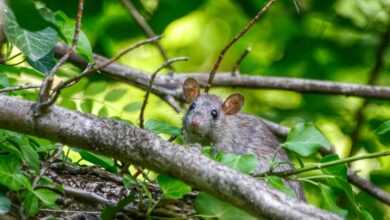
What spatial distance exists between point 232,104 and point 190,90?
402mm

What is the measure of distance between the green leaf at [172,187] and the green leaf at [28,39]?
0.90 m

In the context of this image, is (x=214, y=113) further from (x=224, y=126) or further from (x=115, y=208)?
(x=115, y=208)

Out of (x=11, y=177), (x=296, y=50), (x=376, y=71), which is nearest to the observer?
(x=11, y=177)

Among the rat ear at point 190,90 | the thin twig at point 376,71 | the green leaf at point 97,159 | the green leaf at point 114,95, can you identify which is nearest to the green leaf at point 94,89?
the green leaf at point 114,95

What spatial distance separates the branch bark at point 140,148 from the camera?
3.30m

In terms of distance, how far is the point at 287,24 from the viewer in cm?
831

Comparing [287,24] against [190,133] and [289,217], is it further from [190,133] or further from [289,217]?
[289,217]

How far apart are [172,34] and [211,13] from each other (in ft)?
1.39

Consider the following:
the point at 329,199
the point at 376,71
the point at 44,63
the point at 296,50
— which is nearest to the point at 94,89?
the point at 44,63

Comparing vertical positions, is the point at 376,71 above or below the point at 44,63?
above

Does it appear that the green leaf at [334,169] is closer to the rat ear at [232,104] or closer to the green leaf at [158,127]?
the green leaf at [158,127]

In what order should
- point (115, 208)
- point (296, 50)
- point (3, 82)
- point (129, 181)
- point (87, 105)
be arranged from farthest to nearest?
1. point (296, 50)
2. point (87, 105)
3. point (3, 82)
4. point (115, 208)
5. point (129, 181)

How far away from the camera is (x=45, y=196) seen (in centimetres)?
367

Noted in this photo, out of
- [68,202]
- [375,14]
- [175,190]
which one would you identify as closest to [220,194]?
[175,190]
